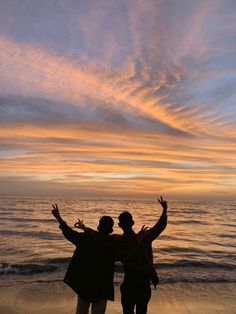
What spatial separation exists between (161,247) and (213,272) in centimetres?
586

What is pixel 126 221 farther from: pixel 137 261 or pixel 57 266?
pixel 57 266

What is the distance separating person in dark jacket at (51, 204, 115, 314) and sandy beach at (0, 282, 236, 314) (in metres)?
3.94

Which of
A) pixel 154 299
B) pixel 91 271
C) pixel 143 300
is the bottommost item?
pixel 154 299

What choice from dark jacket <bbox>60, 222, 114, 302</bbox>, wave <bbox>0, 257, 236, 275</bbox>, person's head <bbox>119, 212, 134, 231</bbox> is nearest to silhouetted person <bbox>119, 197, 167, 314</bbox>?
person's head <bbox>119, 212, 134, 231</bbox>

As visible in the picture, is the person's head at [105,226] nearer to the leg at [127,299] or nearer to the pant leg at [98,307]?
the leg at [127,299]

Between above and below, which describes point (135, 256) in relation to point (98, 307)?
above

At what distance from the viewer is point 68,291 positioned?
34.3 feet

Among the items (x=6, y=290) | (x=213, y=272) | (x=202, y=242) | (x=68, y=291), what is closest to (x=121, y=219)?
(x=68, y=291)

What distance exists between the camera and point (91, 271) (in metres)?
5.10

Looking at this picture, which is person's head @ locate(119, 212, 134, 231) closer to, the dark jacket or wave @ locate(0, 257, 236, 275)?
the dark jacket

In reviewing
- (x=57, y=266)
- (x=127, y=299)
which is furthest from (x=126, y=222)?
(x=57, y=266)

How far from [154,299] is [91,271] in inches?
213

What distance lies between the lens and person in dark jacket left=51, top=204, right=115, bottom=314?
505 cm

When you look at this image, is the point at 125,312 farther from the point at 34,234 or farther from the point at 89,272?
the point at 34,234
